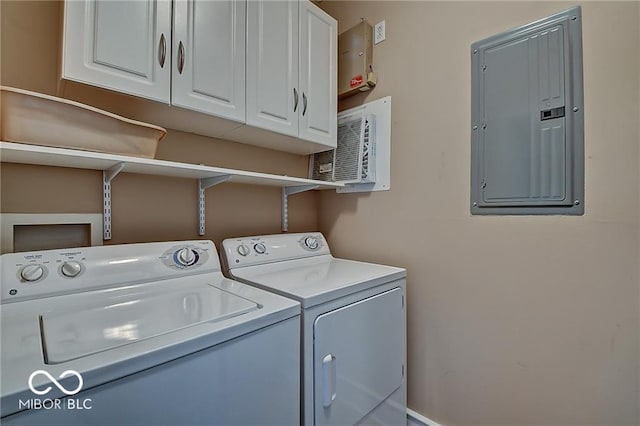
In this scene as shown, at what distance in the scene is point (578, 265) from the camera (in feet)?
4.01

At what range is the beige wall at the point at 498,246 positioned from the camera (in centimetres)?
113

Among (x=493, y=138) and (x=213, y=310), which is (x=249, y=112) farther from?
(x=493, y=138)

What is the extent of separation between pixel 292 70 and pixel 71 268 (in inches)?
52.7

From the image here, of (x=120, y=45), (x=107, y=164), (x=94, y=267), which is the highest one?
(x=120, y=45)

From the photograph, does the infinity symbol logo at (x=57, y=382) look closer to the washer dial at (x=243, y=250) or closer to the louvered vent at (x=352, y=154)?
the washer dial at (x=243, y=250)

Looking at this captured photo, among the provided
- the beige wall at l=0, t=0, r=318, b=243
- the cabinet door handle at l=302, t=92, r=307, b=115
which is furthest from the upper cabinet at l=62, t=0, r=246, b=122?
the cabinet door handle at l=302, t=92, r=307, b=115

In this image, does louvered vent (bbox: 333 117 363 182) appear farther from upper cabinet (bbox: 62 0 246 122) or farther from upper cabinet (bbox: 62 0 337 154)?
upper cabinet (bbox: 62 0 246 122)

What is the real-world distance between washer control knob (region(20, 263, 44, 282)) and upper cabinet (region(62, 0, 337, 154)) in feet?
2.08

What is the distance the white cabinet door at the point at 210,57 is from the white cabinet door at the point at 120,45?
0.16 feet

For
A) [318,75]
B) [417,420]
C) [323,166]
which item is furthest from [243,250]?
[417,420]

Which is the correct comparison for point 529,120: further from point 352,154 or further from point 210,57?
point 210,57

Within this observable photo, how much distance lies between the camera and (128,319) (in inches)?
33.4

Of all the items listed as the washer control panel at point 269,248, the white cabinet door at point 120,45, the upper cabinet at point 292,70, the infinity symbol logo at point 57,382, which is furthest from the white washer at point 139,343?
the upper cabinet at point 292,70

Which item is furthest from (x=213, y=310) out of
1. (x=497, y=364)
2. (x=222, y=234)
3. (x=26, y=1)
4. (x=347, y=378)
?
(x=26, y=1)
